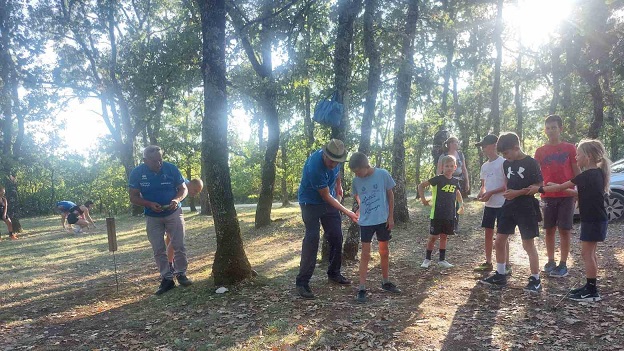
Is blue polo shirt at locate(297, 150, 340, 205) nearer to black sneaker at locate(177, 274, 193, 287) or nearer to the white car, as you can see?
black sneaker at locate(177, 274, 193, 287)

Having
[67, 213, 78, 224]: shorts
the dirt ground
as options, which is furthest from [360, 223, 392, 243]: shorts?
[67, 213, 78, 224]: shorts

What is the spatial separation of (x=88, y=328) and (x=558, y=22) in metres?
16.1

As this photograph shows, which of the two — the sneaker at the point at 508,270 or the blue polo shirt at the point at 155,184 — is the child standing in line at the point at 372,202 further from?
the blue polo shirt at the point at 155,184

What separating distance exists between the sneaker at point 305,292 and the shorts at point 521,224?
2499 mm

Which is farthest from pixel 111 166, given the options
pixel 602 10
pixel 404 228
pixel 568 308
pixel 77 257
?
pixel 568 308

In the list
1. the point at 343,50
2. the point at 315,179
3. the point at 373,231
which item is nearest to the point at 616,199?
the point at 343,50

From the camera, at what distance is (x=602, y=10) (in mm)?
12703

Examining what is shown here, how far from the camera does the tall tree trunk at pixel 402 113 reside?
30.3 feet

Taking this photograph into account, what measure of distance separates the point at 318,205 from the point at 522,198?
8.17 feet

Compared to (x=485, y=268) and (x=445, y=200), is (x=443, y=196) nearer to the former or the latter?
(x=445, y=200)

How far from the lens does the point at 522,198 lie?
5293 millimetres

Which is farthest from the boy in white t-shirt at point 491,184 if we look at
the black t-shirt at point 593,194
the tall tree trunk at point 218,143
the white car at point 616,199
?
the white car at point 616,199

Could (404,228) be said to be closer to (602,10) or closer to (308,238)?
(308,238)

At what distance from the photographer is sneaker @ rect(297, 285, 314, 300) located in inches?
217
